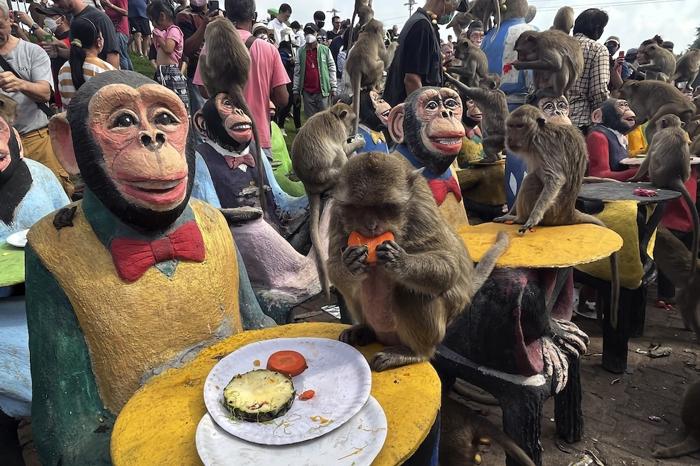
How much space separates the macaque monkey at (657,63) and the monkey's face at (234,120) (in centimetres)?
1077

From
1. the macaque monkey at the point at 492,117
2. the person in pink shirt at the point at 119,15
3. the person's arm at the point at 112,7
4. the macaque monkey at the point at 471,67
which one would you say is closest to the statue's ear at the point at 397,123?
the macaque monkey at the point at 492,117

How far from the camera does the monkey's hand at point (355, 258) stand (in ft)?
5.34

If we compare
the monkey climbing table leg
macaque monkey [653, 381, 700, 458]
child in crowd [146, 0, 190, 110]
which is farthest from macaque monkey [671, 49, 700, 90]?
the monkey climbing table leg

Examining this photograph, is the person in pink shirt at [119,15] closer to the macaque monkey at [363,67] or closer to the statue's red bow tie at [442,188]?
the macaque monkey at [363,67]

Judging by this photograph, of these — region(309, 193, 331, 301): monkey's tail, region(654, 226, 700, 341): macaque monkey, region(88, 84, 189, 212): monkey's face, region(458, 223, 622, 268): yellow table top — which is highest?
region(88, 84, 189, 212): monkey's face

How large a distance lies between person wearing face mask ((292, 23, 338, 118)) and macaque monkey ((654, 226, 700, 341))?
6.77 metres

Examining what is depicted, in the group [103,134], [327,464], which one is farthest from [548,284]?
[103,134]

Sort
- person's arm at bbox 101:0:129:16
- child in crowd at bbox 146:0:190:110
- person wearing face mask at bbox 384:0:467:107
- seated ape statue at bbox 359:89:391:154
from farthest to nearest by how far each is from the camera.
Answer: person's arm at bbox 101:0:129:16 < child in crowd at bbox 146:0:190:110 < seated ape statue at bbox 359:89:391:154 < person wearing face mask at bbox 384:0:467:107

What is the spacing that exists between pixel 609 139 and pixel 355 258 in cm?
482

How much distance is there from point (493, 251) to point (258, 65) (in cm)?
371

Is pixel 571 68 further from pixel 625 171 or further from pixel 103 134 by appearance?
pixel 103 134

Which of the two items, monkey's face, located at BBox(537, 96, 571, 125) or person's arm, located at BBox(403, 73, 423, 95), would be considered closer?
monkey's face, located at BBox(537, 96, 571, 125)

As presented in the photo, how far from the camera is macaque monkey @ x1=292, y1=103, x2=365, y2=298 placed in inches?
158

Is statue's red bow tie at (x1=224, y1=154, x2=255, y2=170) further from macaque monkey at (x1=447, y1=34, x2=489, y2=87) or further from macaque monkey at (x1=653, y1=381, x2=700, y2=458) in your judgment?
macaque monkey at (x1=447, y1=34, x2=489, y2=87)
